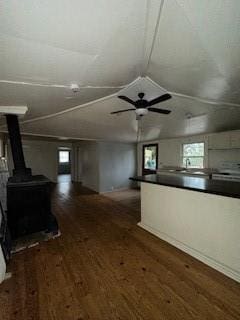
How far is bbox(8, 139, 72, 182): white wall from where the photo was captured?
9.06m

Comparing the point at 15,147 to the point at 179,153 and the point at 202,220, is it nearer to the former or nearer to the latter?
the point at 202,220

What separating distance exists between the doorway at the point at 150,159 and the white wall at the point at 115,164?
0.50m

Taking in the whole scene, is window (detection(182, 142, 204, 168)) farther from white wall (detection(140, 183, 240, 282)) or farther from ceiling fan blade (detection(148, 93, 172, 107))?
ceiling fan blade (detection(148, 93, 172, 107))

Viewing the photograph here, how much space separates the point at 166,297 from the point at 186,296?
202mm

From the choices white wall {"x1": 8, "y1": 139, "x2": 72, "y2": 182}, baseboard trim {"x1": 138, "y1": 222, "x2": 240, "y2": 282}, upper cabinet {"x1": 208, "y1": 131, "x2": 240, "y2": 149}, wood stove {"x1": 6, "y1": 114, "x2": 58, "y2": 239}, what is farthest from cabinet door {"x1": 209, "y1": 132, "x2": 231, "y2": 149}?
white wall {"x1": 8, "y1": 139, "x2": 72, "y2": 182}

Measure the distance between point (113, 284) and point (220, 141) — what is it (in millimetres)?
4894

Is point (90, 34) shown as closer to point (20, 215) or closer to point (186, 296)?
point (186, 296)

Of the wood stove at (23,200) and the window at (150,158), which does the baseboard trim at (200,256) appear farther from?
the window at (150,158)

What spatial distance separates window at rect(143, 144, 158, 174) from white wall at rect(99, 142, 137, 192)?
0.53 metres

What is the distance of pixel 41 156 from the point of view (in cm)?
941

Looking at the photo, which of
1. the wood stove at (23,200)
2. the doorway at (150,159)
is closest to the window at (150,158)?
the doorway at (150,159)

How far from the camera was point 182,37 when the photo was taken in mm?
1446

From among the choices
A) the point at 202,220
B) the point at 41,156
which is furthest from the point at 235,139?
the point at 41,156

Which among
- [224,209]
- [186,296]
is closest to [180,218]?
[224,209]
